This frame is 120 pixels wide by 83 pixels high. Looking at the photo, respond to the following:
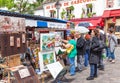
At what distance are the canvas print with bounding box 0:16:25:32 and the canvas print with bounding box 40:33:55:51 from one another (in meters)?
1.39

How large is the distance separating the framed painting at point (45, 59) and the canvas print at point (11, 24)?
160cm

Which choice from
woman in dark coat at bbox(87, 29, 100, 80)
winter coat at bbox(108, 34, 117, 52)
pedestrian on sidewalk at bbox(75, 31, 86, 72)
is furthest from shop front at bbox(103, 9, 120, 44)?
woman in dark coat at bbox(87, 29, 100, 80)

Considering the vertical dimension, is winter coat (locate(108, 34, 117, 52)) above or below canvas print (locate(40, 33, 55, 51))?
below

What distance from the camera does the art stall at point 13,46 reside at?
5770 millimetres

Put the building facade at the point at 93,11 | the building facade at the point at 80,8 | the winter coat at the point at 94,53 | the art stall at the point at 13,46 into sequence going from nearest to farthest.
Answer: the art stall at the point at 13,46 < the winter coat at the point at 94,53 < the building facade at the point at 93,11 < the building facade at the point at 80,8

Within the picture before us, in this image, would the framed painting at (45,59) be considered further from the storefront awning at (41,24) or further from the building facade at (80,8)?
the building facade at (80,8)

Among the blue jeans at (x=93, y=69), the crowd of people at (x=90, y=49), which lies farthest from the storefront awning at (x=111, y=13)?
the blue jeans at (x=93, y=69)

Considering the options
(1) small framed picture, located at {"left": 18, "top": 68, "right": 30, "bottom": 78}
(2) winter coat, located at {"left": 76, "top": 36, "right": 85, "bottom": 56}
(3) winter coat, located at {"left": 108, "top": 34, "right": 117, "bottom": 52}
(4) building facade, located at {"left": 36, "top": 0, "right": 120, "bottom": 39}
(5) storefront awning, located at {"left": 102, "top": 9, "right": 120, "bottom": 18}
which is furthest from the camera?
(4) building facade, located at {"left": 36, "top": 0, "right": 120, "bottom": 39}

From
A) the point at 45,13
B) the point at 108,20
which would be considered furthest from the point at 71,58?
the point at 45,13

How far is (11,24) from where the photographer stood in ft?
19.8

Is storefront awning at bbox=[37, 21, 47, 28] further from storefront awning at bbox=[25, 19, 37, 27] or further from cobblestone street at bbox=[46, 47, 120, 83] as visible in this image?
cobblestone street at bbox=[46, 47, 120, 83]

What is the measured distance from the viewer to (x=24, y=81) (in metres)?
6.06

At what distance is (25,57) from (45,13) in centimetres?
2997

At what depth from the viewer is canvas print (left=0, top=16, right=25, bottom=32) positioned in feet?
18.9
